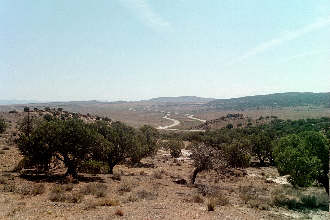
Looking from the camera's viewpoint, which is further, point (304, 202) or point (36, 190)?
point (304, 202)

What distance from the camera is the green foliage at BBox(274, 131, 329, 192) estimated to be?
83.0 feet

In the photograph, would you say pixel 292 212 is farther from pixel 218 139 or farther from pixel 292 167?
pixel 218 139

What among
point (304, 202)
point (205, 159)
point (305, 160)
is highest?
point (305, 160)

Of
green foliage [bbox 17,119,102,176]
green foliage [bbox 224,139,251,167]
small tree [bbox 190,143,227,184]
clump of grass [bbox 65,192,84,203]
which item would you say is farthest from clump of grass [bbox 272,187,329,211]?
green foliage [bbox 224,139,251,167]

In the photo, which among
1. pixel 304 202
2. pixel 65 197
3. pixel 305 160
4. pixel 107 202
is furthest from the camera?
pixel 304 202

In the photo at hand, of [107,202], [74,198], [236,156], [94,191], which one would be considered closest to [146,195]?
[94,191]

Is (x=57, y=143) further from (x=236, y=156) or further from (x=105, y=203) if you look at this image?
(x=236, y=156)

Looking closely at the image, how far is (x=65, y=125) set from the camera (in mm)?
30141

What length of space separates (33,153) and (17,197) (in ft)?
30.5

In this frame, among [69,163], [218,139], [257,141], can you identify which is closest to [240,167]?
[257,141]

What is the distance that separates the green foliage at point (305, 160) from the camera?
2530 centimetres

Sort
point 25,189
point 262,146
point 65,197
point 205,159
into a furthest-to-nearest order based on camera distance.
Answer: point 262,146 < point 205,159 < point 25,189 < point 65,197

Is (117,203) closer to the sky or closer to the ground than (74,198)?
closer to the ground

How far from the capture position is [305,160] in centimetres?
2525
